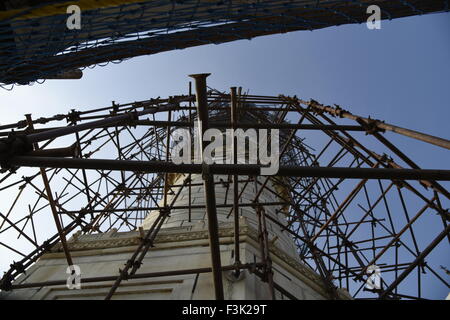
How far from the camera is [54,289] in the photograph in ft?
20.7

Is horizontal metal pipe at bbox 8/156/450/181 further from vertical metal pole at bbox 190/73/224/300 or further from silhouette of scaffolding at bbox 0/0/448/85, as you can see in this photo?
silhouette of scaffolding at bbox 0/0/448/85

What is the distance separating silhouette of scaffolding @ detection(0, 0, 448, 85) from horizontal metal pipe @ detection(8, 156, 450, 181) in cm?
332

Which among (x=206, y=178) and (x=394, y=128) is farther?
(x=394, y=128)

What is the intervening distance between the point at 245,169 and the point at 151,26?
474 cm

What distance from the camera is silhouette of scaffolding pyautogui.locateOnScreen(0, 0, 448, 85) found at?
6195 mm

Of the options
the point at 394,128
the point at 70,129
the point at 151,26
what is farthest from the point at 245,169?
the point at 151,26

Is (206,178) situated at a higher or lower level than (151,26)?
lower

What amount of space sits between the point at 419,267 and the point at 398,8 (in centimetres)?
520

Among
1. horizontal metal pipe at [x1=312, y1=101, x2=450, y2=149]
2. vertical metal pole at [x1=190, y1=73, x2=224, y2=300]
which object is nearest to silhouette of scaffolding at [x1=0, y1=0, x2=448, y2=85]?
horizontal metal pipe at [x1=312, y1=101, x2=450, y2=149]

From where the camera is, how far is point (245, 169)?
315 centimetres

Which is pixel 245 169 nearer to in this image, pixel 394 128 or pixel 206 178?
pixel 206 178

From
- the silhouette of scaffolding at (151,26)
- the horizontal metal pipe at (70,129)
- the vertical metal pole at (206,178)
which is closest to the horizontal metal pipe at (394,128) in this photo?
the silhouette of scaffolding at (151,26)
